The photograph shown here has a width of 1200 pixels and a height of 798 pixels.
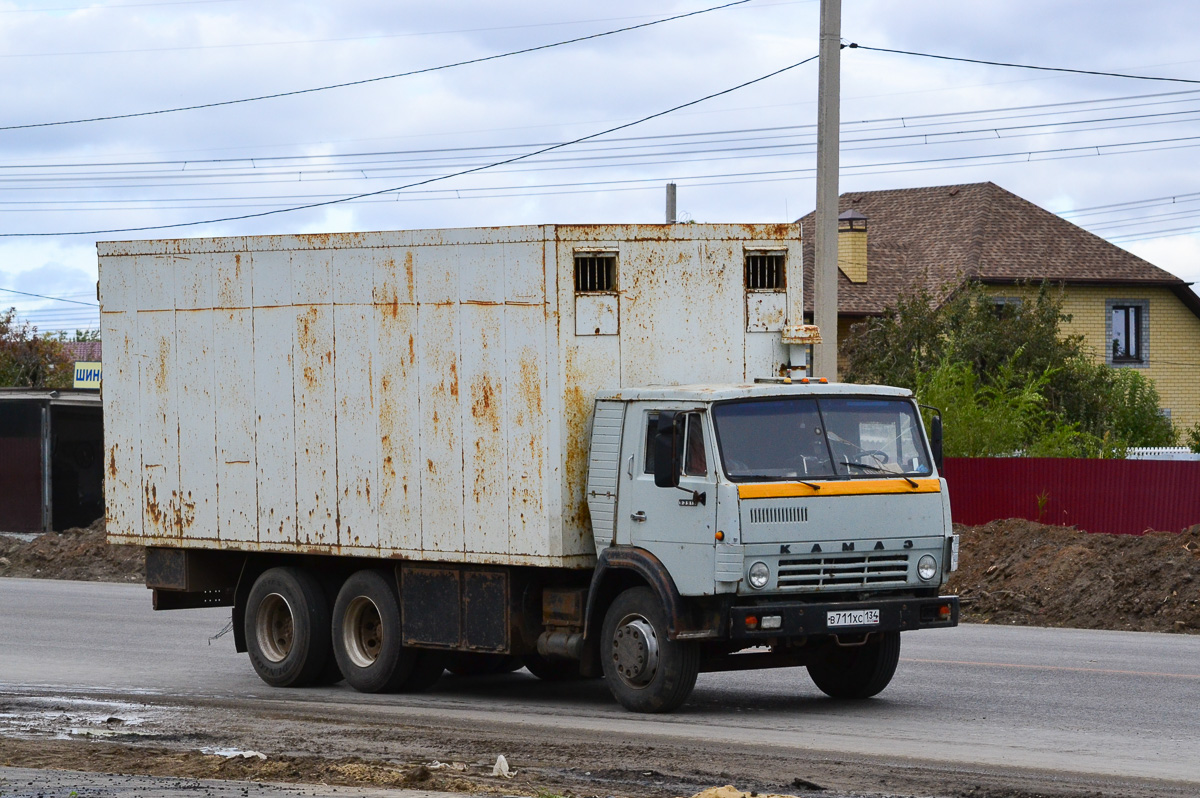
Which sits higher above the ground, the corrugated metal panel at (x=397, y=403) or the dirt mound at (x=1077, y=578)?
the corrugated metal panel at (x=397, y=403)

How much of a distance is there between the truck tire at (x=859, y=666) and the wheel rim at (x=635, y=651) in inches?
56.5

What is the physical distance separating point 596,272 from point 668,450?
5.29 ft

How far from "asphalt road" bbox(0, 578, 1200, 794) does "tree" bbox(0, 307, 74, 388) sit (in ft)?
155

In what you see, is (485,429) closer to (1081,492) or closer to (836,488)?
(836,488)

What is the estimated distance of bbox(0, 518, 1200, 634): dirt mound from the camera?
64.4ft

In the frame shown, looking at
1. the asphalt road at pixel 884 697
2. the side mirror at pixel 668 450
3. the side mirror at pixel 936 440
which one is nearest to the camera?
the asphalt road at pixel 884 697

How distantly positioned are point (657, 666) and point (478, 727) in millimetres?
1289

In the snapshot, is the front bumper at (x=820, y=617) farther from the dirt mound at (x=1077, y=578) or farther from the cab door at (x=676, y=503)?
the dirt mound at (x=1077, y=578)

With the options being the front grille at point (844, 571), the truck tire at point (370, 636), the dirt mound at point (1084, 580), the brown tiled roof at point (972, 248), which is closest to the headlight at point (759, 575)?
the front grille at point (844, 571)

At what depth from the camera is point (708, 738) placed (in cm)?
1077

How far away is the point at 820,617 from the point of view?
1151 centimetres

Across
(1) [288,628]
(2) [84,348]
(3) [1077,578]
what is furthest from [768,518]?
(2) [84,348]

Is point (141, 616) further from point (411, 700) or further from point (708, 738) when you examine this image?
point (708, 738)

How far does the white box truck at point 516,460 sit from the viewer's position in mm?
11688
